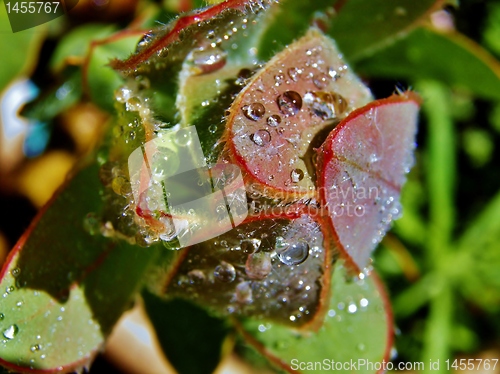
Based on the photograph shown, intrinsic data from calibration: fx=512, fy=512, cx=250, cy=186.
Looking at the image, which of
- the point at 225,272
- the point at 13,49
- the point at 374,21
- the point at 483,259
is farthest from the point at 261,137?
the point at 483,259

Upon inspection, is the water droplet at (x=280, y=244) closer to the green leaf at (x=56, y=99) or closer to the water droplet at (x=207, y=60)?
the water droplet at (x=207, y=60)

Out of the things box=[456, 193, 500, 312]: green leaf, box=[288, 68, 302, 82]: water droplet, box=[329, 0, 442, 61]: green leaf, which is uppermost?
box=[288, 68, 302, 82]: water droplet

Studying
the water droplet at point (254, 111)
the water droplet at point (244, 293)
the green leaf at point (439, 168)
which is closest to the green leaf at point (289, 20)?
the water droplet at point (254, 111)

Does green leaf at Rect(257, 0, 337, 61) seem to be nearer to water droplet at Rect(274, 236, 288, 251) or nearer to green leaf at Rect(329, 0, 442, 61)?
green leaf at Rect(329, 0, 442, 61)

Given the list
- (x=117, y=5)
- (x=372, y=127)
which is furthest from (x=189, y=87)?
(x=117, y=5)

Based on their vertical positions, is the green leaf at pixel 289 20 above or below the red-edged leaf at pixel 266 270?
above

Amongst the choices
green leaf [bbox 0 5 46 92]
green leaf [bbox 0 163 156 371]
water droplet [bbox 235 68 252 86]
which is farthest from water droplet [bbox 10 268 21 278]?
green leaf [bbox 0 5 46 92]
